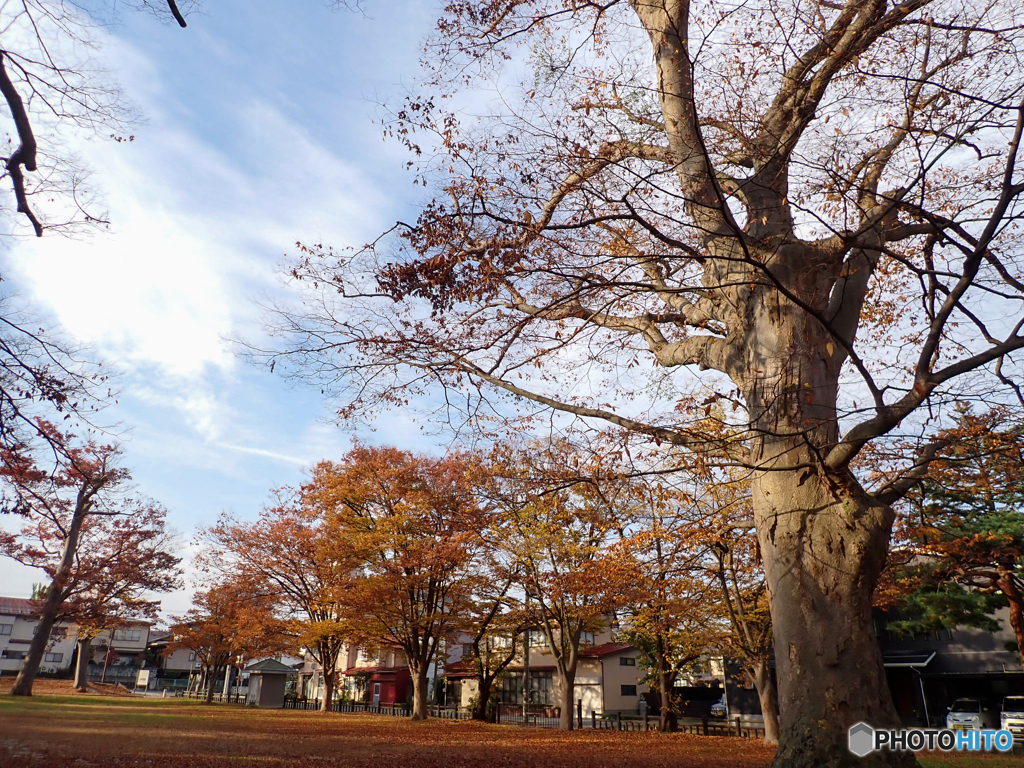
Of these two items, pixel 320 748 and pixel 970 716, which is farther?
pixel 970 716

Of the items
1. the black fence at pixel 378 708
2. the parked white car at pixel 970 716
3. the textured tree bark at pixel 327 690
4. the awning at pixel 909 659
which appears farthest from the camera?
the black fence at pixel 378 708

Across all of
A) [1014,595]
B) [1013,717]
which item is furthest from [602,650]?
[1014,595]

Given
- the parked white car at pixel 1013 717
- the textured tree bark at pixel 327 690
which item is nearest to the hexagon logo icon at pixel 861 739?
the parked white car at pixel 1013 717

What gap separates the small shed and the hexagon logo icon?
Answer: 42.9m

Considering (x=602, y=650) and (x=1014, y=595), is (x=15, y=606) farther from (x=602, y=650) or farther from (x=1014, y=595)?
(x=1014, y=595)

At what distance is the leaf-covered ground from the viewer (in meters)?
9.94

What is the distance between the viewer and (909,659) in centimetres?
2430

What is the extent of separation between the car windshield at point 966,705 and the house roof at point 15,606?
6898 centimetres

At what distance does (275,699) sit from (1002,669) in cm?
3854

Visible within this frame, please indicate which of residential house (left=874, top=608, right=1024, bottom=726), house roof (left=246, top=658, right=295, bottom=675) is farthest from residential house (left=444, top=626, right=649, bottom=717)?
house roof (left=246, top=658, right=295, bottom=675)

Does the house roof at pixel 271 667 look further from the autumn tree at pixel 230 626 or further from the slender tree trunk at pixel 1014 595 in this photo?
the slender tree trunk at pixel 1014 595

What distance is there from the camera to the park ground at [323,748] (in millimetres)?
9891

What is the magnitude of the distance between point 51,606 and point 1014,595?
117ft

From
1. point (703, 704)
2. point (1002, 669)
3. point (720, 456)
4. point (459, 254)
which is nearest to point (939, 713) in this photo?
point (1002, 669)
